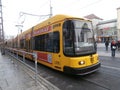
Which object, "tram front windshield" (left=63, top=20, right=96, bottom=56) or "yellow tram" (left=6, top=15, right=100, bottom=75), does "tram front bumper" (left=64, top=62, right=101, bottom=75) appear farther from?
"tram front windshield" (left=63, top=20, right=96, bottom=56)

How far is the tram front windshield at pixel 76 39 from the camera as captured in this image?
7094 mm

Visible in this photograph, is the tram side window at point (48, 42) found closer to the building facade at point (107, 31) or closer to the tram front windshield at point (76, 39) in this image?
the tram front windshield at point (76, 39)

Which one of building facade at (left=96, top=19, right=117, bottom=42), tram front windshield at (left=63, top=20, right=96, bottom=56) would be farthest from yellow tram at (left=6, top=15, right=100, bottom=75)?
building facade at (left=96, top=19, right=117, bottom=42)

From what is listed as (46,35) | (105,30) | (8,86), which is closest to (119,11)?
(105,30)

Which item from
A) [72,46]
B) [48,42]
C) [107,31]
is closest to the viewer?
[72,46]

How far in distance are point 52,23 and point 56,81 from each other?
10.9 ft

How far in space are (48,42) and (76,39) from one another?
2588 millimetres

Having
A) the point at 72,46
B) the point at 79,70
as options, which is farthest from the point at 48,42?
the point at 79,70

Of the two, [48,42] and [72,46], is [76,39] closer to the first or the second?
[72,46]

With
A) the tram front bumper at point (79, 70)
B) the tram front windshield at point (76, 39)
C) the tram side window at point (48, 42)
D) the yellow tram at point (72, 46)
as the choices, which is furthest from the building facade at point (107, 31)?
the tram front bumper at point (79, 70)

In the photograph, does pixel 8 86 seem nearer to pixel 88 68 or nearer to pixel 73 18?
pixel 88 68

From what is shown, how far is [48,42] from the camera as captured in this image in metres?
9.32

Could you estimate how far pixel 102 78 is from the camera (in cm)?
707

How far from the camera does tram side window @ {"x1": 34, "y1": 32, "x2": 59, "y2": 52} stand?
8.20m
